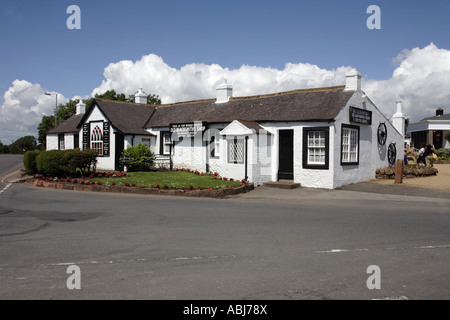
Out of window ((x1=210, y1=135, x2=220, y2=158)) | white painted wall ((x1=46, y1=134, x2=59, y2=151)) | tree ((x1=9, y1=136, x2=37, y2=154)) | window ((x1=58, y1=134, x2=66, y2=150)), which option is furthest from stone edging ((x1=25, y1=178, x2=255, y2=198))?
tree ((x1=9, y1=136, x2=37, y2=154))

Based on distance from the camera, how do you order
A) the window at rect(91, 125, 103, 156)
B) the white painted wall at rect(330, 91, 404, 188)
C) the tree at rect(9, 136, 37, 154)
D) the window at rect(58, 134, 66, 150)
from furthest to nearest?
1. the tree at rect(9, 136, 37, 154)
2. the window at rect(58, 134, 66, 150)
3. the window at rect(91, 125, 103, 156)
4. the white painted wall at rect(330, 91, 404, 188)

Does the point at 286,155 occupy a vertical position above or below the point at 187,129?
below

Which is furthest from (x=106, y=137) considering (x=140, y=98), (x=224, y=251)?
(x=224, y=251)

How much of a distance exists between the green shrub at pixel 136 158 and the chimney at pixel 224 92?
5.61 meters

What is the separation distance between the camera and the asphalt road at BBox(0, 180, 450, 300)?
16.5ft

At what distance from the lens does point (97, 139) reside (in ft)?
83.4

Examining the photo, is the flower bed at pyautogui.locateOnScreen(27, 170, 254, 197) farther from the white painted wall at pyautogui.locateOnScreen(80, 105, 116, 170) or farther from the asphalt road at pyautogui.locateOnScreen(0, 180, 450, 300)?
the white painted wall at pyautogui.locateOnScreen(80, 105, 116, 170)

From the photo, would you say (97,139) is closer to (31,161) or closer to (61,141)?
(31,161)

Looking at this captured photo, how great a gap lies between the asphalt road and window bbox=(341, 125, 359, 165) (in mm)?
6109

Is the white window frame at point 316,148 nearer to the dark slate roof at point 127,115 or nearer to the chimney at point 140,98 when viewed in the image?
the dark slate roof at point 127,115

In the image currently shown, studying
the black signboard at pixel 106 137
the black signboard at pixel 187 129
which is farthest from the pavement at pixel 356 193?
the black signboard at pixel 106 137

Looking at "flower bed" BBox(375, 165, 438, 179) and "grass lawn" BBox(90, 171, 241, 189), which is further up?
"flower bed" BBox(375, 165, 438, 179)

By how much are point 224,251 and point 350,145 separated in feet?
44.9
